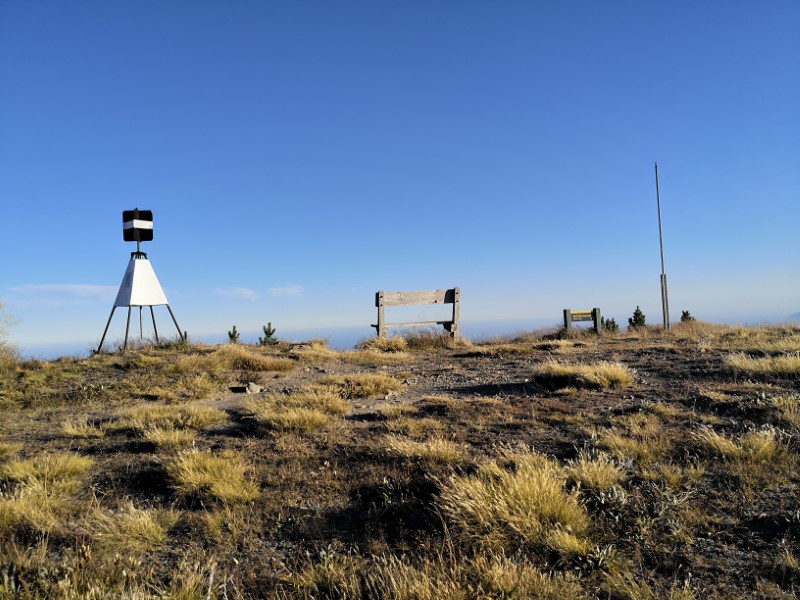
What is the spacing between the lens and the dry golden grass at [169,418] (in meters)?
6.89

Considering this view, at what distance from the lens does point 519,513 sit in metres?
3.67

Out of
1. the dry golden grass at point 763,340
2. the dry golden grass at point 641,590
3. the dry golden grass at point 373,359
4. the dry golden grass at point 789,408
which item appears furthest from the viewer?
the dry golden grass at point 373,359

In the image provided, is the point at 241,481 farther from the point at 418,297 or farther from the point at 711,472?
the point at 418,297

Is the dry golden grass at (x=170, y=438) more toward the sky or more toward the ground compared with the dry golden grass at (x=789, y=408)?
more toward the ground

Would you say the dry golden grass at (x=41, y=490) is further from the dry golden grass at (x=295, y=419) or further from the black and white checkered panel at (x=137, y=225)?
the black and white checkered panel at (x=137, y=225)

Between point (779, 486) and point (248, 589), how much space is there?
14.7 ft

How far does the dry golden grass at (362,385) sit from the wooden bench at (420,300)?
23.0 feet

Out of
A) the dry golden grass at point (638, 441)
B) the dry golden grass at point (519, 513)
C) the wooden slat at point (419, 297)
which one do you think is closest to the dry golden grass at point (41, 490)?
the dry golden grass at point (519, 513)

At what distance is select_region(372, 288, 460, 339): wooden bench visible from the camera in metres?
17.1

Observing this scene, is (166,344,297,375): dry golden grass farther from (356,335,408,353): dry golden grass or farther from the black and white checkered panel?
the black and white checkered panel

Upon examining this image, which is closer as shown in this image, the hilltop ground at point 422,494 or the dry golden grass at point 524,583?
the dry golden grass at point 524,583

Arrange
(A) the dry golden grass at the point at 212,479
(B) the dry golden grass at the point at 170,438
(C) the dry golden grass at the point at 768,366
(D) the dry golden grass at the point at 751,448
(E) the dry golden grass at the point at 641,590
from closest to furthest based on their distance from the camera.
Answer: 1. (E) the dry golden grass at the point at 641,590
2. (A) the dry golden grass at the point at 212,479
3. (D) the dry golden grass at the point at 751,448
4. (B) the dry golden grass at the point at 170,438
5. (C) the dry golden grass at the point at 768,366

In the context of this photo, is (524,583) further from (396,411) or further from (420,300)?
(420,300)

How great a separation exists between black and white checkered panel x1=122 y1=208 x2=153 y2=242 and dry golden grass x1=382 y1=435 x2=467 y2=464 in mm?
15726
